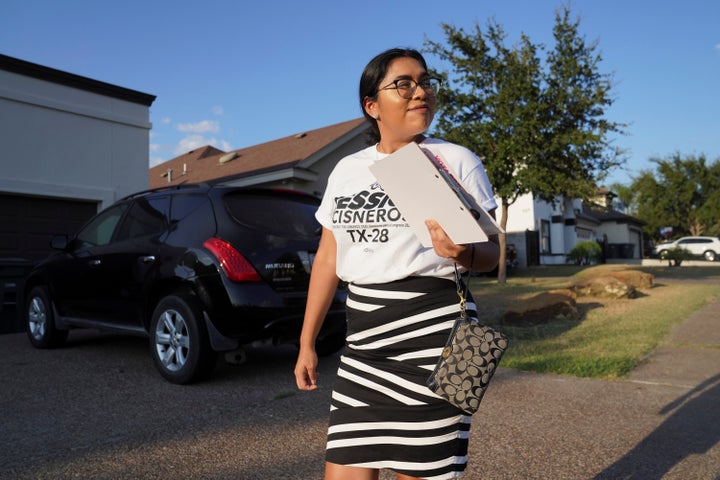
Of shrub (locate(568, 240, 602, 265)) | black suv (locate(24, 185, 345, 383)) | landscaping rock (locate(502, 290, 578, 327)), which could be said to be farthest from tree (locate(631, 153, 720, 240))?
black suv (locate(24, 185, 345, 383))

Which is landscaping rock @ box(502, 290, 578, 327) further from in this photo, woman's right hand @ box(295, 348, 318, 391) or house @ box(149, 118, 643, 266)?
house @ box(149, 118, 643, 266)

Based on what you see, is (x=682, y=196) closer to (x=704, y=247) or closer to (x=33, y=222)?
(x=704, y=247)

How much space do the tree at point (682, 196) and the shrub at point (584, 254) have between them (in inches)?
947

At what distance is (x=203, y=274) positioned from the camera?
4.86 meters

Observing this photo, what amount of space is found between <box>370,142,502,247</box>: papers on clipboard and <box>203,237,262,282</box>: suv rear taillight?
3.29m

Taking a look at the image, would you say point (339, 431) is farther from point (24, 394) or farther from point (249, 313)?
point (24, 394)

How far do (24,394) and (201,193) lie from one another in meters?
2.18

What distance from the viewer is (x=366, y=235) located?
1.91 metres

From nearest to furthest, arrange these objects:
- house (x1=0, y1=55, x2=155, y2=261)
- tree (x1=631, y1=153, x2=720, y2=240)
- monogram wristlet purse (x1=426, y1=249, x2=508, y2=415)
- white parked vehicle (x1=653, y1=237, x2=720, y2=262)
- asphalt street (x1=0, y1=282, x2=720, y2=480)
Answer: monogram wristlet purse (x1=426, y1=249, x2=508, y2=415) < asphalt street (x1=0, y1=282, x2=720, y2=480) < house (x1=0, y1=55, x2=155, y2=261) < white parked vehicle (x1=653, y1=237, x2=720, y2=262) < tree (x1=631, y1=153, x2=720, y2=240)

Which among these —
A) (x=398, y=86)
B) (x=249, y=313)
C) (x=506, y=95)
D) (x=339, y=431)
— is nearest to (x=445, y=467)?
(x=339, y=431)

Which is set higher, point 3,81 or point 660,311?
point 3,81

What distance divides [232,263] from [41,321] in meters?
3.47

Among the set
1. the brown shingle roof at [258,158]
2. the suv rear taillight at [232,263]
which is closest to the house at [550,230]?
the brown shingle roof at [258,158]

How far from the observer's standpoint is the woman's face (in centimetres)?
201
